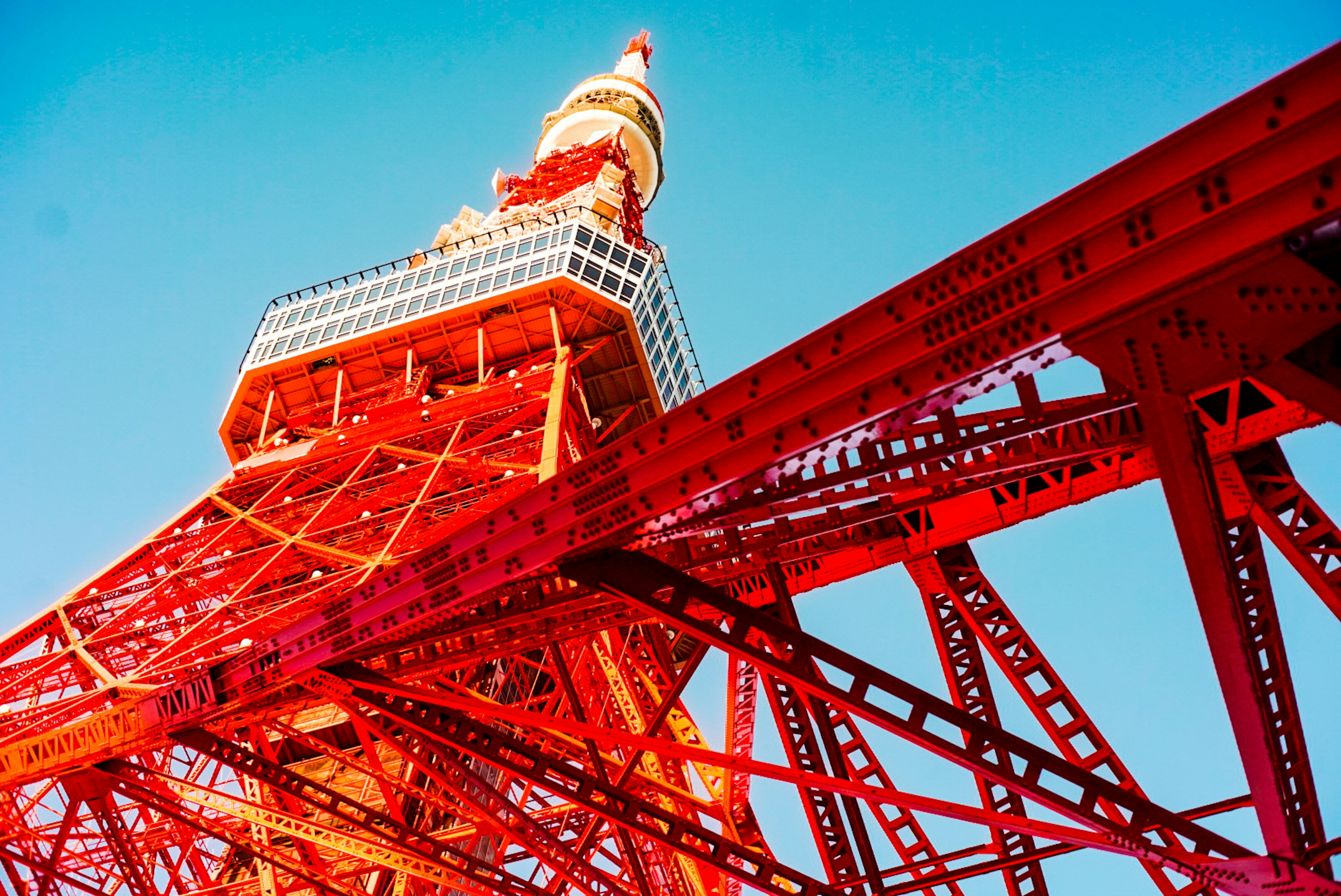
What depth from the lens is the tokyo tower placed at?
638cm

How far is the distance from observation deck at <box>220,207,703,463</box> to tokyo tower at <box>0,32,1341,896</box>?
237 centimetres

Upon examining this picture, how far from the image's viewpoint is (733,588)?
17625 millimetres

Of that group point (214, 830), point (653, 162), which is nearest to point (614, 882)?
point (214, 830)

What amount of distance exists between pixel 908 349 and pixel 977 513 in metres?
7.34

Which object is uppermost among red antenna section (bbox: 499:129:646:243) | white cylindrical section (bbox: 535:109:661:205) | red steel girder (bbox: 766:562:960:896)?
white cylindrical section (bbox: 535:109:661:205)

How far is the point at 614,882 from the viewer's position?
14.6 m

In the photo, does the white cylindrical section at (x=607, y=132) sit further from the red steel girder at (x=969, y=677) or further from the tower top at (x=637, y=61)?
the red steel girder at (x=969, y=677)

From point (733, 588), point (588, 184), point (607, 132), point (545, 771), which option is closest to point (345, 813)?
point (545, 771)

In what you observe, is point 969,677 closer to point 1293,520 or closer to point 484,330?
point 1293,520

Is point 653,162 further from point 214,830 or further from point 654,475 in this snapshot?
point 654,475

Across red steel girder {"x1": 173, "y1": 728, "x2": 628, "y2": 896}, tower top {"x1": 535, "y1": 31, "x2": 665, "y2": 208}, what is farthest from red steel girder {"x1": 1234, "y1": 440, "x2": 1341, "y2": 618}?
tower top {"x1": 535, "y1": 31, "x2": 665, "y2": 208}

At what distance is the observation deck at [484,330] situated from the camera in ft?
103

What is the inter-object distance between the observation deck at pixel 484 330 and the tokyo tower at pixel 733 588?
7.78 ft

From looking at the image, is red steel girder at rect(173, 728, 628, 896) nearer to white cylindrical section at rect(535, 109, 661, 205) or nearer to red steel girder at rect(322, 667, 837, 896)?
red steel girder at rect(322, 667, 837, 896)
